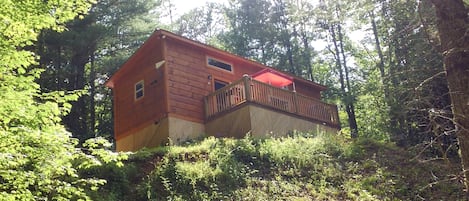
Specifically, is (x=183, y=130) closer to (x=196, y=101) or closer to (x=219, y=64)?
(x=196, y=101)

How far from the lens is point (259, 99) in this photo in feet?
49.8

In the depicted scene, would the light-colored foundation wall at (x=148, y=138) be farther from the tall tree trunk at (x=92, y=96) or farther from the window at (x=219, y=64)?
the tall tree trunk at (x=92, y=96)

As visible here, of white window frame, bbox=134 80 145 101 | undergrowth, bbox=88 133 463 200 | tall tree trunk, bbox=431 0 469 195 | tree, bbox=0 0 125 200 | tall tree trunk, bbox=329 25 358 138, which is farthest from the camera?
tall tree trunk, bbox=329 25 358 138

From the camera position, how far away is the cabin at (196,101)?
593 inches

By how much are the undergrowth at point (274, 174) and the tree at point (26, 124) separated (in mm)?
2848

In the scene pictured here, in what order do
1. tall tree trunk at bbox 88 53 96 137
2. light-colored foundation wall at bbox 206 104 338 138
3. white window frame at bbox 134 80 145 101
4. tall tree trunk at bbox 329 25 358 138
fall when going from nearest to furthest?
light-colored foundation wall at bbox 206 104 338 138 → white window frame at bbox 134 80 145 101 → tall tree trunk at bbox 88 53 96 137 → tall tree trunk at bbox 329 25 358 138

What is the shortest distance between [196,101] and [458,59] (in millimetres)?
11441

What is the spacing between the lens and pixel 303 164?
1162 centimetres

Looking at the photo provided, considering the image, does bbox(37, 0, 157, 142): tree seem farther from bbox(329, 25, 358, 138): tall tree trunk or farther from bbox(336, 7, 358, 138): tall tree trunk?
bbox(329, 25, 358, 138): tall tree trunk

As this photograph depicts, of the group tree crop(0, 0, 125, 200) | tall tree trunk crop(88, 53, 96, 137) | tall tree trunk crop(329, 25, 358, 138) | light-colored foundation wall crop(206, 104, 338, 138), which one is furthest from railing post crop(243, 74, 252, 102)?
tall tree trunk crop(329, 25, 358, 138)

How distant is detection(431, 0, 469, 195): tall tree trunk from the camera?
5.17 meters

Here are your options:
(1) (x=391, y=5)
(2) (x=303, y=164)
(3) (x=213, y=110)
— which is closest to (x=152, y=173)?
(2) (x=303, y=164)

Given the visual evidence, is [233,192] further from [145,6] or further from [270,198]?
[145,6]

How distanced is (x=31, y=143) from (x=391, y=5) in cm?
876
